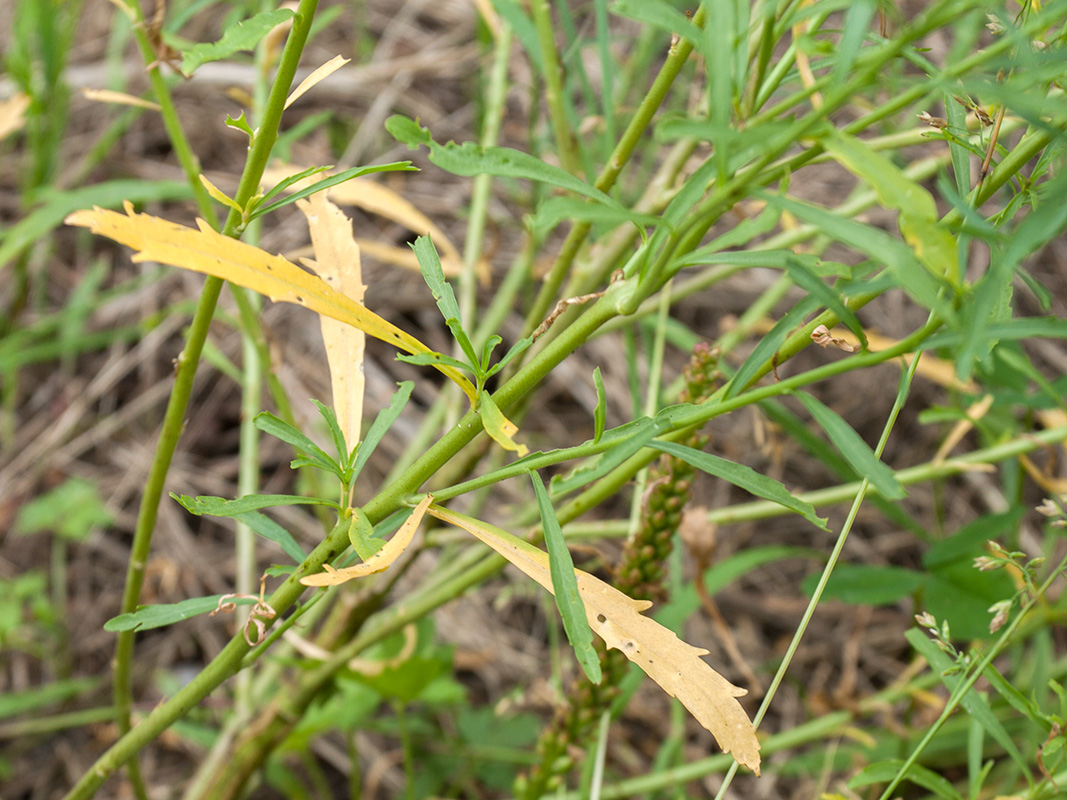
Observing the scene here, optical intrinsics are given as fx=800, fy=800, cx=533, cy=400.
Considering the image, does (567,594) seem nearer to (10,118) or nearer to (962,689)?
(962,689)


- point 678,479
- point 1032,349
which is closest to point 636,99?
point 1032,349

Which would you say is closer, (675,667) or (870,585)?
(675,667)

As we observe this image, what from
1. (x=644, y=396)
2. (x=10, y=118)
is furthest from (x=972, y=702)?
(x=10, y=118)

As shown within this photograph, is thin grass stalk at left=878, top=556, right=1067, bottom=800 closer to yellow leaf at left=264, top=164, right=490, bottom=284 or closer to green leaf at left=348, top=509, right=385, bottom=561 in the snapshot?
green leaf at left=348, top=509, right=385, bottom=561

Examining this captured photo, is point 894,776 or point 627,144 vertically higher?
point 627,144

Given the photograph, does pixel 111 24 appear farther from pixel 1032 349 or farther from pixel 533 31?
pixel 1032 349

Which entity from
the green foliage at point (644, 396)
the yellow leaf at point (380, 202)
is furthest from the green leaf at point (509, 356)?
the yellow leaf at point (380, 202)

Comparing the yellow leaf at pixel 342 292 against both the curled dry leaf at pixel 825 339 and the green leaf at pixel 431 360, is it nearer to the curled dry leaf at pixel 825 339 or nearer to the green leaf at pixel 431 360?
the green leaf at pixel 431 360

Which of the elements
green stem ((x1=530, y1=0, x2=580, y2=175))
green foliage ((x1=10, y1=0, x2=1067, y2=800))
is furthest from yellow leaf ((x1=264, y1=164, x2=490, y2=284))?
green stem ((x1=530, y1=0, x2=580, y2=175))
